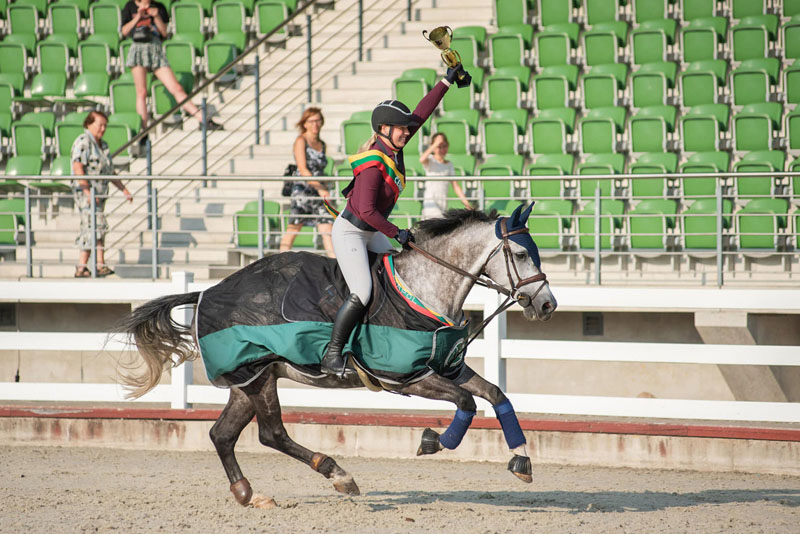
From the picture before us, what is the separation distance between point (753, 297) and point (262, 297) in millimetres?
3784

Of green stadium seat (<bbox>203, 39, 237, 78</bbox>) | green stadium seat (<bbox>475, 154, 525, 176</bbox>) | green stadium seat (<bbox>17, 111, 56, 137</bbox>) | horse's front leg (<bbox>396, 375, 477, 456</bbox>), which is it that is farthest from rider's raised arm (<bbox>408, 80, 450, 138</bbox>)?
green stadium seat (<bbox>203, 39, 237, 78</bbox>)

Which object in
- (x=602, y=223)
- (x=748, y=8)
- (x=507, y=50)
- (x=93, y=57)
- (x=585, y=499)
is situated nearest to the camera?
(x=585, y=499)

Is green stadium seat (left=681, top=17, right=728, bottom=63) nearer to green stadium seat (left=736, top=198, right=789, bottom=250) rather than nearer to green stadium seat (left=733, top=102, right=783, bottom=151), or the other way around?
green stadium seat (left=733, top=102, right=783, bottom=151)

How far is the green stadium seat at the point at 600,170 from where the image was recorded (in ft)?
34.9

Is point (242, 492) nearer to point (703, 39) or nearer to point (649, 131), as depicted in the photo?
point (649, 131)

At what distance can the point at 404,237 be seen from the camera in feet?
17.4

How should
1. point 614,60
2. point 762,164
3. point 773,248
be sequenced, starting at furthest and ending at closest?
point 614,60
point 762,164
point 773,248

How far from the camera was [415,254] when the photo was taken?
552cm

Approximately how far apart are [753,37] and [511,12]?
11.3 feet

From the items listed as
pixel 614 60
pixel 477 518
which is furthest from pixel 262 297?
pixel 614 60

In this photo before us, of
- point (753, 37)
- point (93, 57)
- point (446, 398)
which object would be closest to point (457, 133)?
point (753, 37)

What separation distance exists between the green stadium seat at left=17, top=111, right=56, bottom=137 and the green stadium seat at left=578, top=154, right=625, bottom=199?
733 centimetres

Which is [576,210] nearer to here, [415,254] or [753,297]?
[753,297]

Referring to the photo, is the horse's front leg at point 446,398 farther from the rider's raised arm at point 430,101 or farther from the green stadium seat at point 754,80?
the green stadium seat at point 754,80
